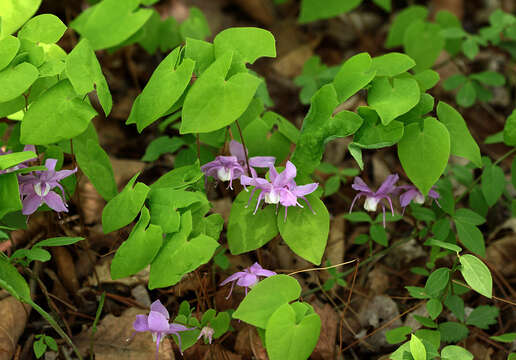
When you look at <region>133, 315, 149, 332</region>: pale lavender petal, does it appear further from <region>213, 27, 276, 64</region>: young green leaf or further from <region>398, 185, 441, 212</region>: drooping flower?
<region>398, 185, 441, 212</region>: drooping flower

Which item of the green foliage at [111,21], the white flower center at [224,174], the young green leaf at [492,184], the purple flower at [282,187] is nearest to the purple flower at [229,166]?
the white flower center at [224,174]

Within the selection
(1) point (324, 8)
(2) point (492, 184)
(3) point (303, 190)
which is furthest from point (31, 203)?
(1) point (324, 8)

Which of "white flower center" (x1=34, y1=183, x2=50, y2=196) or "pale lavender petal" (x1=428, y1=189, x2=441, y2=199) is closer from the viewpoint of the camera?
"white flower center" (x1=34, y1=183, x2=50, y2=196)

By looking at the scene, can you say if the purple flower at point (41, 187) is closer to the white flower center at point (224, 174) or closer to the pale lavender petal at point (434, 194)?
the white flower center at point (224, 174)

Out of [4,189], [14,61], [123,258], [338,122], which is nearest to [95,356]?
[123,258]

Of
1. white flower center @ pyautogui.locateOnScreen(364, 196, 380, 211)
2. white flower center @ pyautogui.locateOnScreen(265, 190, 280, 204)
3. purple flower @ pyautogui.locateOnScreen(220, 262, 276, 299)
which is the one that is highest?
white flower center @ pyautogui.locateOnScreen(265, 190, 280, 204)

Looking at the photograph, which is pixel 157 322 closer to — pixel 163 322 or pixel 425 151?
pixel 163 322

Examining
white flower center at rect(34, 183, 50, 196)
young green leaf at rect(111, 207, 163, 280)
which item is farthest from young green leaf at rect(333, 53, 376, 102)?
white flower center at rect(34, 183, 50, 196)

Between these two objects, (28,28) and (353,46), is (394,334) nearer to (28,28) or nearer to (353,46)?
(28,28)
